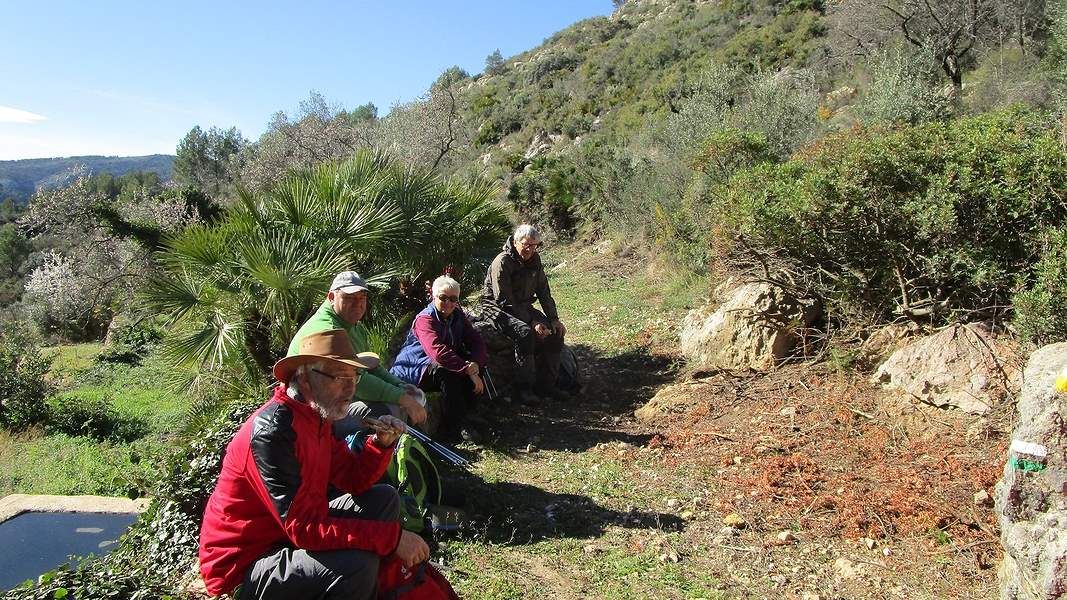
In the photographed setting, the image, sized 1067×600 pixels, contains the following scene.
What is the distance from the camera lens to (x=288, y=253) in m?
5.93

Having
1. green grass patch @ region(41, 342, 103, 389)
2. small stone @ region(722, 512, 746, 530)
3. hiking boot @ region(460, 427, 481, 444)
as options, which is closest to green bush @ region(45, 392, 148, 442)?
green grass patch @ region(41, 342, 103, 389)

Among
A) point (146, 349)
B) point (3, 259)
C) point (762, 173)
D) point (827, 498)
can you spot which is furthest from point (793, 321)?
point (3, 259)

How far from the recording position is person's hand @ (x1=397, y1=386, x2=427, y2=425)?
169 inches

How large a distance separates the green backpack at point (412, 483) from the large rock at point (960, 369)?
3624 millimetres

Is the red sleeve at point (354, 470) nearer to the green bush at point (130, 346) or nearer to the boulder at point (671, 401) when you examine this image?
the boulder at point (671, 401)

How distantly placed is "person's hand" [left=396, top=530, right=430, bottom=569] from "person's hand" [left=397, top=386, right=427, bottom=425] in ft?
4.85

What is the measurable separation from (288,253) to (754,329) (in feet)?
14.4

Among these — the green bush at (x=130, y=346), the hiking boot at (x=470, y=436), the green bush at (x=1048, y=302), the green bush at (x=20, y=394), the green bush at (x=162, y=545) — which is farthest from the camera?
the green bush at (x=130, y=346)

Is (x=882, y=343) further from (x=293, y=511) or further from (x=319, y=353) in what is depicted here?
(x=293, y=511)

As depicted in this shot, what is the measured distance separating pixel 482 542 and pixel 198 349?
2746mm

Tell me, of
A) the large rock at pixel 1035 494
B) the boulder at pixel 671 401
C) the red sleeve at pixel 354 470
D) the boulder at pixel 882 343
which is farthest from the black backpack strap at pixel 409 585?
the boulder at pixel 882 343

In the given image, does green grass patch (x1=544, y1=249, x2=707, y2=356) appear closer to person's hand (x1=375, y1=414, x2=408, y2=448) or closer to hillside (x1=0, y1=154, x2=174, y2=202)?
person's hand (x1=375, y1=414, x2=408, y2=448)

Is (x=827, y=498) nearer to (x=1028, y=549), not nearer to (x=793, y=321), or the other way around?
(x=1028, y=549)

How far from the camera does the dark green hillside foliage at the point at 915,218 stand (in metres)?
5.46
